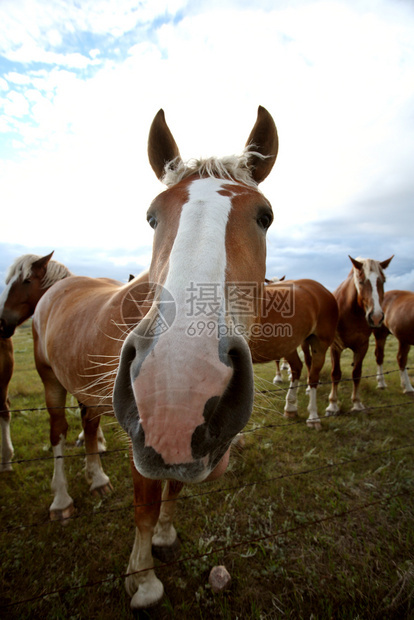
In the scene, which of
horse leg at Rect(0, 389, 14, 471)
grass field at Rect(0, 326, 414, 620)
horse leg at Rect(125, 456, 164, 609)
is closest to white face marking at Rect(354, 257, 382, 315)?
grass field at Rect(0, 326, 414, 620)

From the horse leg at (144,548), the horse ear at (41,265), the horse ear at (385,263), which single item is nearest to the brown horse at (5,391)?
the horse ear at (41,265)

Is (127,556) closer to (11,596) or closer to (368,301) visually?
(11,596)

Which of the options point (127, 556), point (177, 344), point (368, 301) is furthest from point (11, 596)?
point (368, 301)

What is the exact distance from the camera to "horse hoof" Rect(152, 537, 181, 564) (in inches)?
102

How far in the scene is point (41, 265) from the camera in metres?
4.63

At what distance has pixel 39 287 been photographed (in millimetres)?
4672

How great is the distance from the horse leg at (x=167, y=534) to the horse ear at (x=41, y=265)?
12.8ft

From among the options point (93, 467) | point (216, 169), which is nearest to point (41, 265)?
point (93, 467)

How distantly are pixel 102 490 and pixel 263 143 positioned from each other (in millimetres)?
4362

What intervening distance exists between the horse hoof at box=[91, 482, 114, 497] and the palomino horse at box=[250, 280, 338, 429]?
8.93 feet

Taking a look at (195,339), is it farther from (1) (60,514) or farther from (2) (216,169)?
(1) (60,514)

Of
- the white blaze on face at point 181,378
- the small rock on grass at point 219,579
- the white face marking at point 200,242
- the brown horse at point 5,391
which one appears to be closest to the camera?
the white blaze on face at point 181,378

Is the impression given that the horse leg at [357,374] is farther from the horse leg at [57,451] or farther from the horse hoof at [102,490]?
the horse leg at [57,451]

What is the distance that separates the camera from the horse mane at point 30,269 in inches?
177
